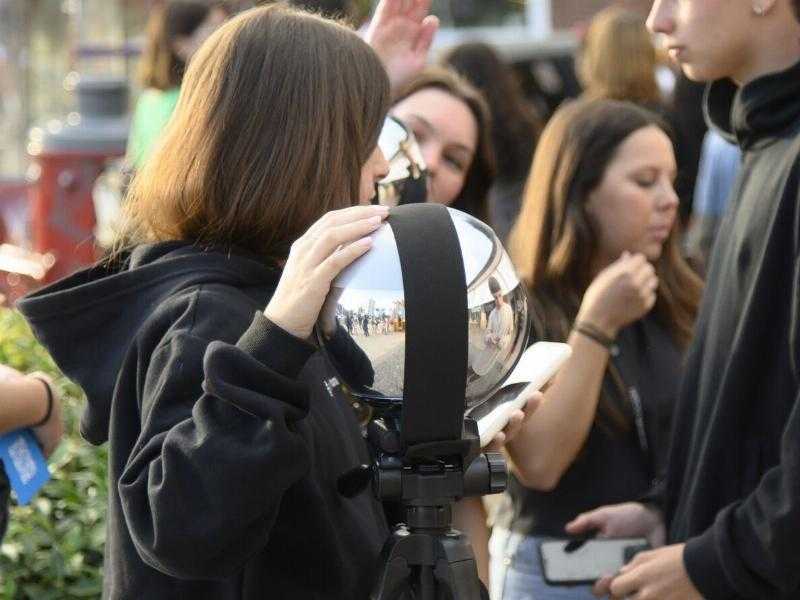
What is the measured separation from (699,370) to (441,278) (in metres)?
1.41

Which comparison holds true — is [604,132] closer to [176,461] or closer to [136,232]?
[136,232]

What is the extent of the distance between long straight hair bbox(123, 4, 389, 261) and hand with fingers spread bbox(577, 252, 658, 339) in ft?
4.09

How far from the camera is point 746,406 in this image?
2680 millimetres

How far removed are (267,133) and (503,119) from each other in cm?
397

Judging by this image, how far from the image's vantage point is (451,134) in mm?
3730

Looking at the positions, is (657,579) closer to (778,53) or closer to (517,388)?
(517,388)

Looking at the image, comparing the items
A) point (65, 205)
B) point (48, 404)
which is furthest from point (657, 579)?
point (65, 205)

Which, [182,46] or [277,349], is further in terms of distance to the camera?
[182,46]

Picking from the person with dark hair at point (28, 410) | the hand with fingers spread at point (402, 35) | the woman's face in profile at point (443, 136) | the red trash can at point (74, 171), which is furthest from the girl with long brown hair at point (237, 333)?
the red trash can at point (74, 171)

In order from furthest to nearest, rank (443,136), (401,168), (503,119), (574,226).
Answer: (503,119), (443,136), (574,226), (401,168)

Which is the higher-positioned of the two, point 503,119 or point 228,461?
point 228,461

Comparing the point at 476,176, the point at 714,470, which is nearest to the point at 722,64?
the point at 714,470

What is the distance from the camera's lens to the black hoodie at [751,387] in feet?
8.29

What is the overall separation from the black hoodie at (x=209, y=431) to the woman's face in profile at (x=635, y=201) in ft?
5.16
